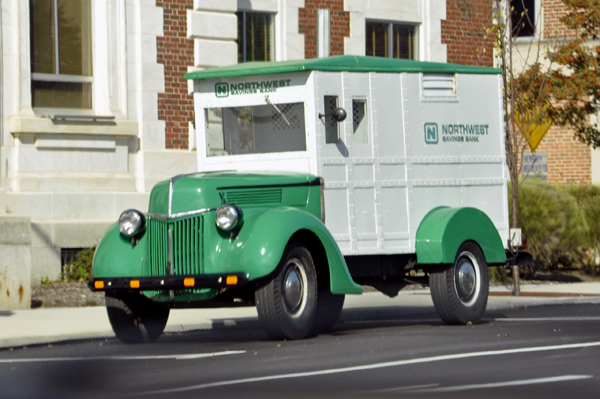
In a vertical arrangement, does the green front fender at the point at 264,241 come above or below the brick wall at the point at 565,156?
below

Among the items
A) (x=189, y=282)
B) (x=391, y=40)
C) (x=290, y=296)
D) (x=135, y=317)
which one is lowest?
(x=135, y=317)

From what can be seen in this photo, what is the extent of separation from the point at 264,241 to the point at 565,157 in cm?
2188

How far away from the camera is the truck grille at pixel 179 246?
9617mm

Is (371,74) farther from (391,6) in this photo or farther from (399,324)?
(391,6)

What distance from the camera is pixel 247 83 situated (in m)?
11.2

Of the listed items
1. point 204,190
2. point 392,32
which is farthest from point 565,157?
point 204,190

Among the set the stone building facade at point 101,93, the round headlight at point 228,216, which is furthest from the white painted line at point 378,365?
the stone building facade at point 101,93

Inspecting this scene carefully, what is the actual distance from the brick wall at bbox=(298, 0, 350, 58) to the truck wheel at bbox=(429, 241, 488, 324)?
834 cm

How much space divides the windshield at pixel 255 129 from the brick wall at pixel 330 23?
7.94m

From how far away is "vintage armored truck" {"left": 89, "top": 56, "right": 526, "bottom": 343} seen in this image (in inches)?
378

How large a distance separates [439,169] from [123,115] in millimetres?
6867

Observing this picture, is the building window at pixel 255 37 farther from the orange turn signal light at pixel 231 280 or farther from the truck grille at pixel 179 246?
the orange turn signal light at pixel 231 280

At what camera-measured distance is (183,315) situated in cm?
1277

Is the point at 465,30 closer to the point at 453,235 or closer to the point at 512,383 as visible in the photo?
the point at 453,235
